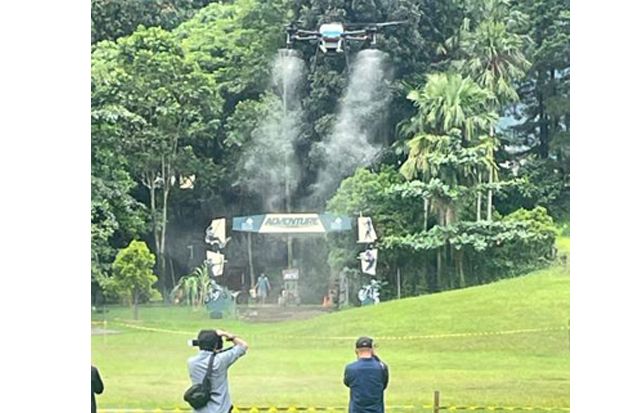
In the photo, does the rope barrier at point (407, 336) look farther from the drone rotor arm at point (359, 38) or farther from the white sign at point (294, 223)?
the drone rotor arm at point (359, 38)

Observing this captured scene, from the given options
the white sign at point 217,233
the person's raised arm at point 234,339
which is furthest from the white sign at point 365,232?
the person's raised arm at point 234,339

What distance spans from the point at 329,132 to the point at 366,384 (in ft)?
5.15

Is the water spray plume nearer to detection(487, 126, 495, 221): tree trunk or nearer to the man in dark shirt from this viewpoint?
detection(487, 126, 495, 221): tree trunk

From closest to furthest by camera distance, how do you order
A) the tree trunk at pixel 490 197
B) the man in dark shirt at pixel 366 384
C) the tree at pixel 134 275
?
the man in dark shirt at pixel 366 384
the tree at pixel 134 275
the tree trunk at pixel 490 197

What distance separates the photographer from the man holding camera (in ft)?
21.5

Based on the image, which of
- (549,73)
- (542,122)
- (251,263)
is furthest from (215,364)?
(549,73)

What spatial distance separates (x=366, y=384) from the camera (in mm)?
6535

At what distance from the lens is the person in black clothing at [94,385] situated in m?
6.73

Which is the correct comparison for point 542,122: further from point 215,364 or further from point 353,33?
point 215,364

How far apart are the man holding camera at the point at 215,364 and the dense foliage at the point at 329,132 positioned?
442 millimetres

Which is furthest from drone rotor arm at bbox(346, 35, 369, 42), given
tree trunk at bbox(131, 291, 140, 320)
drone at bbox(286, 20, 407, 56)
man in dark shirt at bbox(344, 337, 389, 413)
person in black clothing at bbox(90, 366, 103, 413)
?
person in black clothing at bbox(90, 366, 103, 413)
